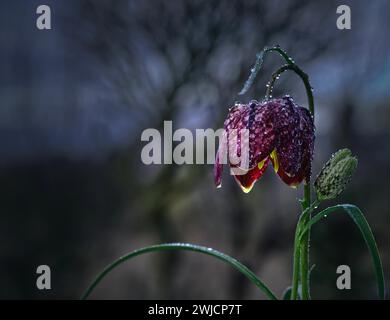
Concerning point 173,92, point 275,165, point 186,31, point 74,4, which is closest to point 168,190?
point 173,92

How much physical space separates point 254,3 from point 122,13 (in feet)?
2.55

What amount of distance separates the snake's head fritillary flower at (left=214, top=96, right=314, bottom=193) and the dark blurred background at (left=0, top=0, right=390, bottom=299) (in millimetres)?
2607

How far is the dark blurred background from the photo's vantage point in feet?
11.6

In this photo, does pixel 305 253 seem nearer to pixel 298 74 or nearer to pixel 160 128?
pixel 298 74

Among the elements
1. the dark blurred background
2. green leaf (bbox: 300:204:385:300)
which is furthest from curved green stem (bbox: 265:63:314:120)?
the dark blurred background

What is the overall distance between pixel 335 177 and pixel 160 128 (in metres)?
3.13

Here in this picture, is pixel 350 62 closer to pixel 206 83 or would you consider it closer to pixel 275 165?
pixel 206 83

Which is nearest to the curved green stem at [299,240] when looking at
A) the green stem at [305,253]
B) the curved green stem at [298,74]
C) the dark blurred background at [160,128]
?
the green stem at [305,253]

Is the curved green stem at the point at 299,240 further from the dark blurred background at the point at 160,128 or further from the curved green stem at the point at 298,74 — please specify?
the dark blurred background at the point at 160,128

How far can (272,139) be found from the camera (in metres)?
0.77

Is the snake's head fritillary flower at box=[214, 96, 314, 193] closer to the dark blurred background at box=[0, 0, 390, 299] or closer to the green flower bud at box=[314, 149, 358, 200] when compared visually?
the green flower bud at box=[314, 149, 358, 200]

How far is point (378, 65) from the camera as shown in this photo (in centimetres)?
361

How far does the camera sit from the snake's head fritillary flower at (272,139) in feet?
2.50

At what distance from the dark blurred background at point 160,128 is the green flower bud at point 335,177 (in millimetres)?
2635
